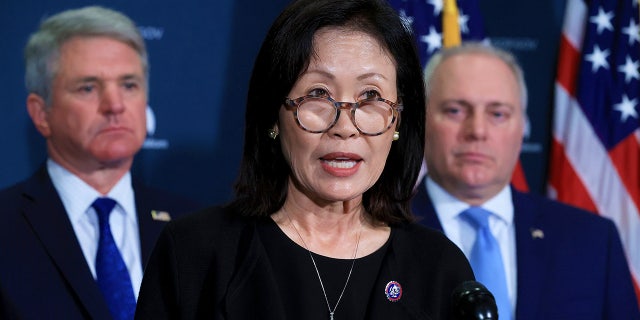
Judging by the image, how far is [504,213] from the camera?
3.49 m

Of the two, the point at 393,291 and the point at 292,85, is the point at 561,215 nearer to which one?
the point at 393,291

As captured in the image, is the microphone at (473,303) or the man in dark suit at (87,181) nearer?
the microphone at (473,303)

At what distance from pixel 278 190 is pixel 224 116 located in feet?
7.42

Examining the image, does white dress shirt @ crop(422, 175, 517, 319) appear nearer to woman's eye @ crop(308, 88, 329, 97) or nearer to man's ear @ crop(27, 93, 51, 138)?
man's ear @ crop(27, 93, 51, 138)

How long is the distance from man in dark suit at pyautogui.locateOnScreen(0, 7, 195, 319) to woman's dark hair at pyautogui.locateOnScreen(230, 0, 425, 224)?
1.22 metres

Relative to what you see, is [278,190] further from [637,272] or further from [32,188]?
[637,272]

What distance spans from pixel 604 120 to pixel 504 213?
4.15ft

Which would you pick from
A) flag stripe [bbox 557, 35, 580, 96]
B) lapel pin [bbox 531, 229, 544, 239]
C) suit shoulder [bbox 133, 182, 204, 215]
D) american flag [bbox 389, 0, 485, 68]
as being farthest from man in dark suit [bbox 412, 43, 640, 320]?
flag stripe [bbox 557, 35, 580, 96]

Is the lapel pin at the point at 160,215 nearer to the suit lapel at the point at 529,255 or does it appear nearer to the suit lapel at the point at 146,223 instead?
the suit lapel at the point at 146,223

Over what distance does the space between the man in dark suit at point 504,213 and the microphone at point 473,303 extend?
5.67ft

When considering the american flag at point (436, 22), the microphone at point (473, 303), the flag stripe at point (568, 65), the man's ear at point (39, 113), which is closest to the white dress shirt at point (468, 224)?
the american flag at point (436, 22)

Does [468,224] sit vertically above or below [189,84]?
below

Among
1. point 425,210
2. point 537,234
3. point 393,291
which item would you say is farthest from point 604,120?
point 393,291

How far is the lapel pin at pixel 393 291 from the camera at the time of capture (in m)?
1.92
